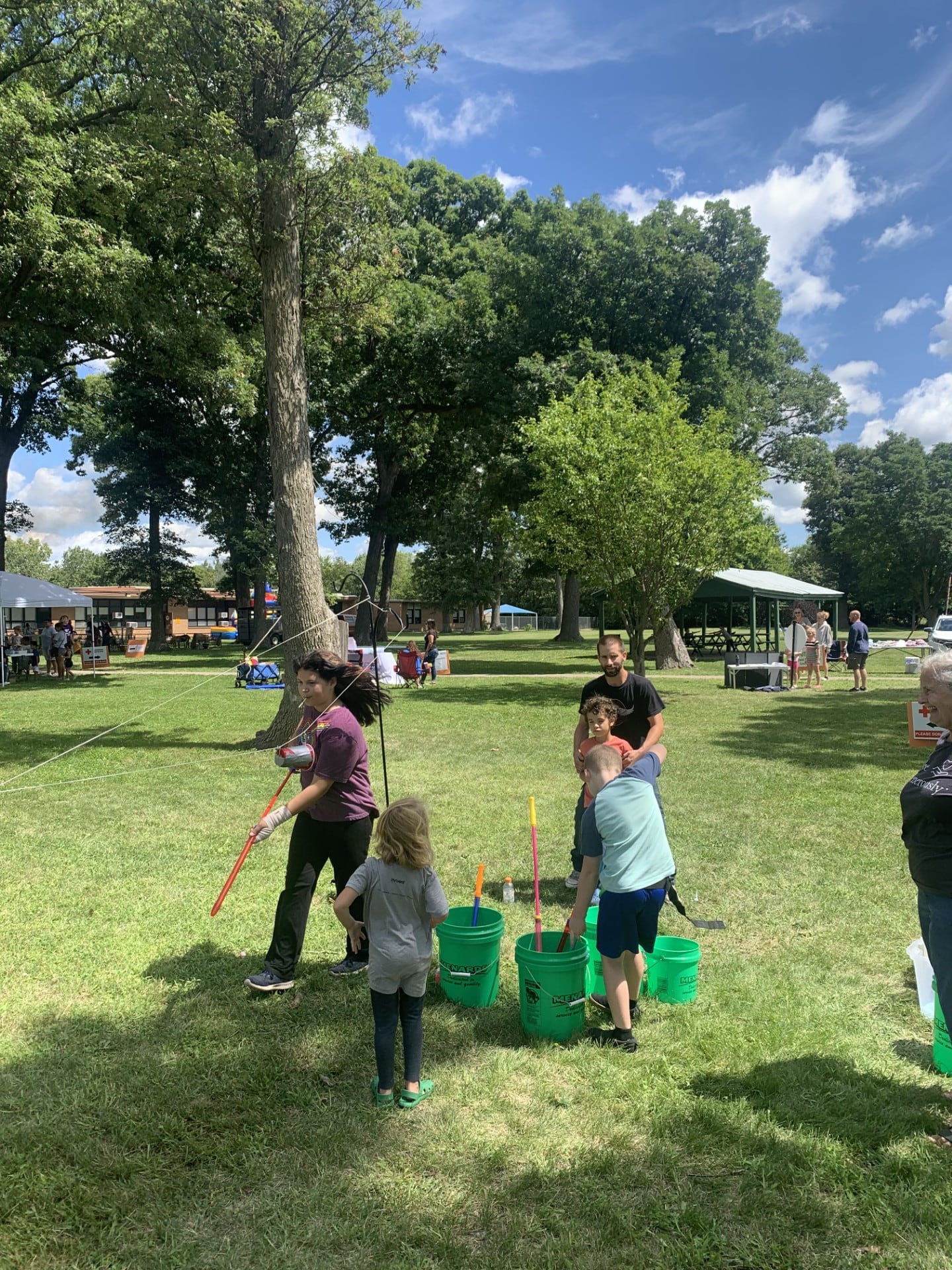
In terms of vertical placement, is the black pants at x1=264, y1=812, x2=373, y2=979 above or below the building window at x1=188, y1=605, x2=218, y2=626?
below

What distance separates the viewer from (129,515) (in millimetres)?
36500

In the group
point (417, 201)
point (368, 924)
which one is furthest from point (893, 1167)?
point (417, 201)

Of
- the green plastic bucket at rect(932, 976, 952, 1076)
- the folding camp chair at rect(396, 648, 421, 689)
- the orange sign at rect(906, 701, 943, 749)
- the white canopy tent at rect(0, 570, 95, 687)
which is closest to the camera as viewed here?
the green plastic bucket at rect(932, 976, 952, 1076)

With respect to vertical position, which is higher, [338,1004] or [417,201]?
[417,201]

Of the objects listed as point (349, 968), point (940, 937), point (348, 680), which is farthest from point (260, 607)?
point (940, 937)

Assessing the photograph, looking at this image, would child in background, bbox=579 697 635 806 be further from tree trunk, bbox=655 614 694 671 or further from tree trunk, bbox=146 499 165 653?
tree trunk, bbox=146 499 165 653

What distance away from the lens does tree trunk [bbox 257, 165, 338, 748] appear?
10.4 metres

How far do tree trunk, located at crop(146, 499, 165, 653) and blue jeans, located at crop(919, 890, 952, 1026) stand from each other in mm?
Answer: 36826

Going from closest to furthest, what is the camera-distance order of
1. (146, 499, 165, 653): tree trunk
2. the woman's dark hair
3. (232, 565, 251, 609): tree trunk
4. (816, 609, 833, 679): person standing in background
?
the woman's dark hair → (816, 609, 833, 679): person standing in background → (146, 499, 165, 653): tree trunk → (232, 565, 251, 609): tree trunk

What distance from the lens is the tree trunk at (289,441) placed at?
1041 centimetres

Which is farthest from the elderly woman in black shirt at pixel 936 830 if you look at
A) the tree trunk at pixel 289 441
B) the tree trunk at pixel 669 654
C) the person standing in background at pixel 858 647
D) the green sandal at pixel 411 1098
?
the tree trunk at pixel 669 654

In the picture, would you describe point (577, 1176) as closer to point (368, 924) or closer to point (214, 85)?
point (368, 924)

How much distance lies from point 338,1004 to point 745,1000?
201cm

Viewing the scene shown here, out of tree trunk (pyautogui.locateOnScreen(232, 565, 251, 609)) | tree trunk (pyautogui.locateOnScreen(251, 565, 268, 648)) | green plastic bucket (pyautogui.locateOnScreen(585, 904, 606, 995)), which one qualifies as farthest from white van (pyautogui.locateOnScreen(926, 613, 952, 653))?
tree trunk (pyautogui.locateOnScreen(232, 565, 251, 609))
